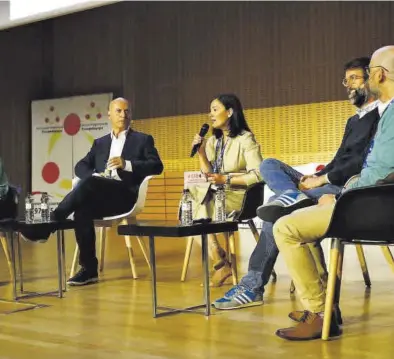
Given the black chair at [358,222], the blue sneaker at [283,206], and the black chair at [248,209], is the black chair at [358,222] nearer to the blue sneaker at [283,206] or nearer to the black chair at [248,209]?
the blue sneaker at [283,206]

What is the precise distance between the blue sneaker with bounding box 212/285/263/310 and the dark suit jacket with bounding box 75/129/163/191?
4.71ft

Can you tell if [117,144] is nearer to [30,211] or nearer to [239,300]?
[30,211]

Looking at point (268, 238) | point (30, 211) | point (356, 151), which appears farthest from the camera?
point (30, 211)

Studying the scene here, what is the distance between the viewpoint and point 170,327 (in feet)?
9.69

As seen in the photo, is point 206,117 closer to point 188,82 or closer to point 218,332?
point 188,82

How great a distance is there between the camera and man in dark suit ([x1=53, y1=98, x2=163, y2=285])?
14.2 ft

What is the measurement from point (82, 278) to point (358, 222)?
223 cm

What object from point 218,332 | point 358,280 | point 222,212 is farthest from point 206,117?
point 218,332

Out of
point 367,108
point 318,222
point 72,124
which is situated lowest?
point 318,222

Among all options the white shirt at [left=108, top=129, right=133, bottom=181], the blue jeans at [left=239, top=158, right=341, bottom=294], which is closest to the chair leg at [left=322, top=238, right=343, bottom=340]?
the blue jeans at [left=239, top=158, right=341, bottom=294]

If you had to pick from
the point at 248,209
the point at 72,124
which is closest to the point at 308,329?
the point at 248,209

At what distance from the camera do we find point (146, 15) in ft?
35.3

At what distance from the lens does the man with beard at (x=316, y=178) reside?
125 inches

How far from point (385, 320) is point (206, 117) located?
7405 mm
